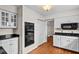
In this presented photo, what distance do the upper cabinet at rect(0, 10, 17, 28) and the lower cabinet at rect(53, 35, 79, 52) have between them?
2262mm

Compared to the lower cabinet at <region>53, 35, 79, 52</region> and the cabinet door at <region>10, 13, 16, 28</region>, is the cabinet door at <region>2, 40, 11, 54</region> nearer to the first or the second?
the cabinet door at <region>10, 13, 16, 28</region>

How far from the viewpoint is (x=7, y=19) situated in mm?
2525

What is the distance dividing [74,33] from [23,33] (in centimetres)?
237

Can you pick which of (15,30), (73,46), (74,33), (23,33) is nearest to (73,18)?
(74,33)

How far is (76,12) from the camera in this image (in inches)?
144

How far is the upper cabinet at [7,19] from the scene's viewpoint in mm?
2321

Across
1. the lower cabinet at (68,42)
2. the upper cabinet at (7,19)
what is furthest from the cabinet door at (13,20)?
the lower cabinet at (68,42)

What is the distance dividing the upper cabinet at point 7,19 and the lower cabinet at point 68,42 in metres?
2.26

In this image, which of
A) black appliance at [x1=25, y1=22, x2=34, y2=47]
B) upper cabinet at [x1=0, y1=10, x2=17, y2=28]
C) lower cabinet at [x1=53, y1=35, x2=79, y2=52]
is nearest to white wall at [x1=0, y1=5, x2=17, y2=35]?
upper cabinet at [x1=0, y1=10, x2=17, y2=28]

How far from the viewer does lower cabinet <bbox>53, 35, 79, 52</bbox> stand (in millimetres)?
3262

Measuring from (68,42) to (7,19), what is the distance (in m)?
2.69

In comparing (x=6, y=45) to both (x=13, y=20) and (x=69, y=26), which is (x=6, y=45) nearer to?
(x=13, y=20)

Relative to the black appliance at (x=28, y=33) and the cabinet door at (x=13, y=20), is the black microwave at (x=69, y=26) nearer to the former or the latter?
the black appliance at (x=28, y=33)
